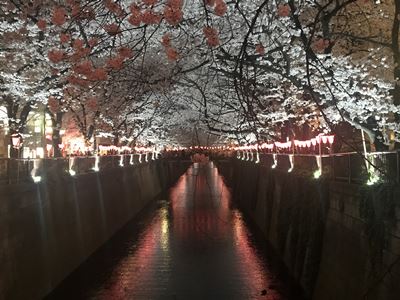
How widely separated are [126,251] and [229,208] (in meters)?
19.2

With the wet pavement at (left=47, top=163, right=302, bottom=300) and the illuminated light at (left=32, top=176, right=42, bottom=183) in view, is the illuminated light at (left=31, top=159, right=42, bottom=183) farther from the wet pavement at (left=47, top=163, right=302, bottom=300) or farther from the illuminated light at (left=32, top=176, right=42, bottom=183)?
the wet pavement at (left=47, top=163, right=302, bottom=300)

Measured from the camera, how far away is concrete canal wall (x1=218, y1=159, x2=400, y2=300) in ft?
34.9

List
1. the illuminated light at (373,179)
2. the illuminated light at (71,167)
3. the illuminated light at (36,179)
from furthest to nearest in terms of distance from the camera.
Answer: the illuminated light at (71,167) → the illuminated light at (36,179) → the illuminated light at (373,179)

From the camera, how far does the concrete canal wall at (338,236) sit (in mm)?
10633

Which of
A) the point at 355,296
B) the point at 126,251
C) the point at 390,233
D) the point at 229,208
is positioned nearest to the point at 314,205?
the point at 355,296

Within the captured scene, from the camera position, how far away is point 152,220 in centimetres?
3788

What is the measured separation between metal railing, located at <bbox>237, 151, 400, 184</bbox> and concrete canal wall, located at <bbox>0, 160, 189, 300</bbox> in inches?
349

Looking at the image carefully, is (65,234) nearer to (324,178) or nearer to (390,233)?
(324,178)

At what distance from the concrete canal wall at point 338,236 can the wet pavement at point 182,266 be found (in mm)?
1240

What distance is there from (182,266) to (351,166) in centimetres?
1080

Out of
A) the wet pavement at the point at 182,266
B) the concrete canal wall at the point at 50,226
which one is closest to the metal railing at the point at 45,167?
the concrete canal wall at the point at 50,226

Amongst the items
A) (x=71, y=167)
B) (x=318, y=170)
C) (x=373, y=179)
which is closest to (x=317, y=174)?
(x=318, y=170)

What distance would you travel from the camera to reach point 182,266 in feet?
75.6

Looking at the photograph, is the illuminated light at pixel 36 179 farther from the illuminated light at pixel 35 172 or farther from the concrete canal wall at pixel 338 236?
the concrete canal wall at pixel 338 236
